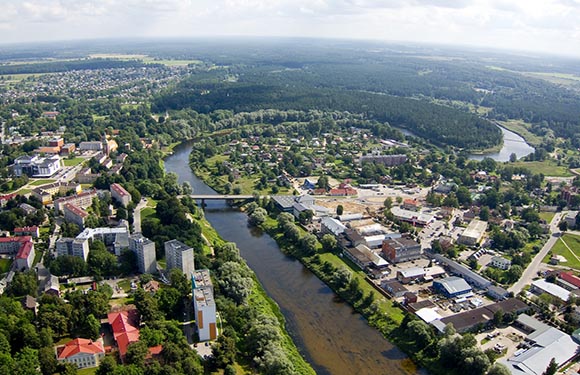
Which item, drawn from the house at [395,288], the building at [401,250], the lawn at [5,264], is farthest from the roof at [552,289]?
the lawn at [5,264]

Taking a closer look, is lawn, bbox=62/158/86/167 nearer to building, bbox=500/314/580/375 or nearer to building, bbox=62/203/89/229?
building, bbox=62/203/89/229

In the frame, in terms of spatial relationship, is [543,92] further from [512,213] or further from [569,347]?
[569,347]

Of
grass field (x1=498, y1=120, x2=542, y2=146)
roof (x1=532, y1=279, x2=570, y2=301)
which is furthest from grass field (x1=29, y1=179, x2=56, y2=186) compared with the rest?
grass field (x1=498, y1=120, x2=542, y2=146)

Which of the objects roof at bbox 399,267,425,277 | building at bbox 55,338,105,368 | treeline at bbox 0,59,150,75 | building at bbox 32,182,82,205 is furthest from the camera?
treeline at bbox 0,59,150,75

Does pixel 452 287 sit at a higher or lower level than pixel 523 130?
lower

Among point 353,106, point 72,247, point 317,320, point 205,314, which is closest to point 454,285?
point 317,320

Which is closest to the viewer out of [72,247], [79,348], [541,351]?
[79,348]

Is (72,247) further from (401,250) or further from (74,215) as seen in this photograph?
(401,250)

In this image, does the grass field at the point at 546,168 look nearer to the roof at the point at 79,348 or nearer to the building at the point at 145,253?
the building at the point at 145,253
